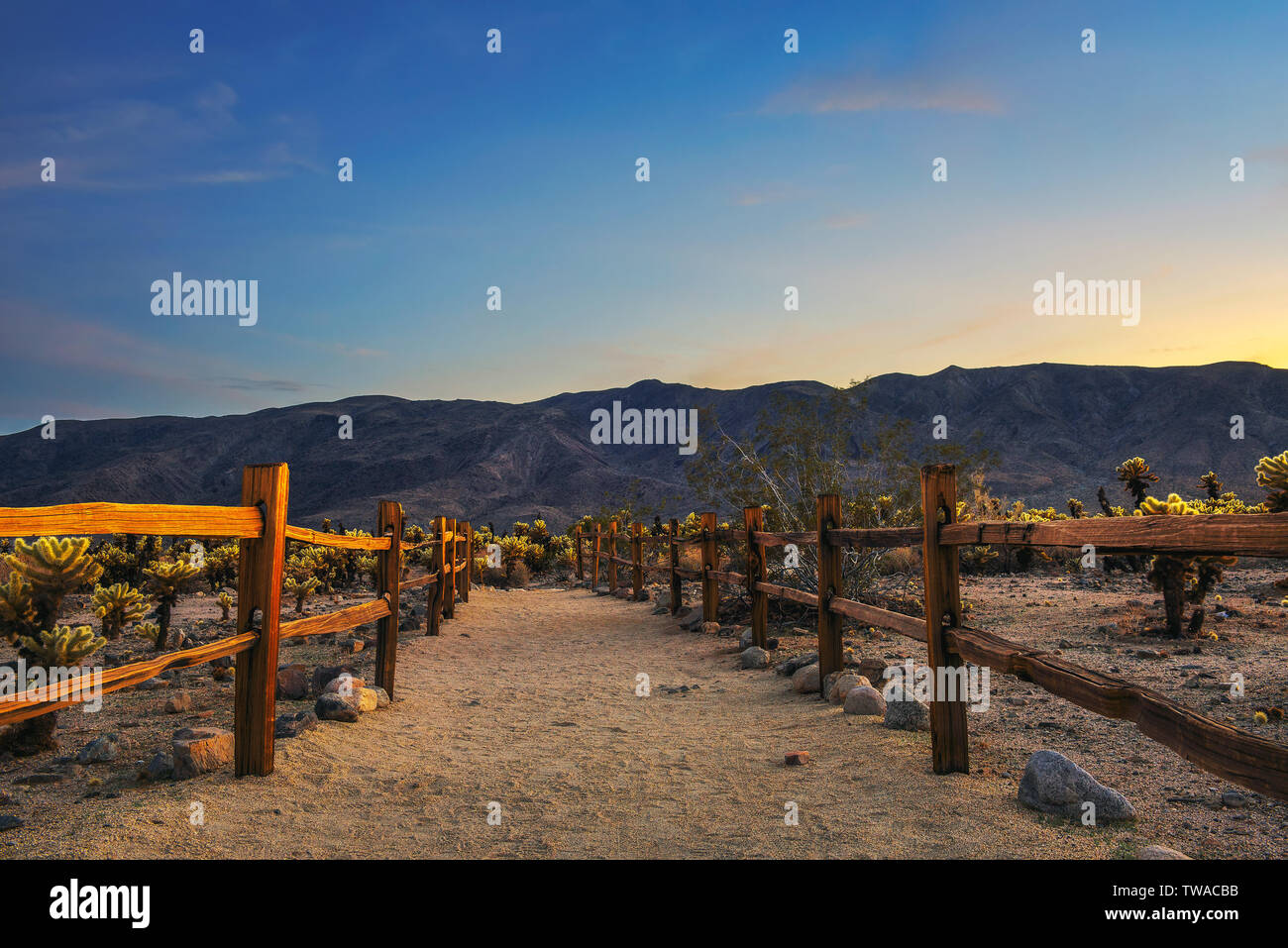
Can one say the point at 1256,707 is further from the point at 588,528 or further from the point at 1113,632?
the point at 588,528

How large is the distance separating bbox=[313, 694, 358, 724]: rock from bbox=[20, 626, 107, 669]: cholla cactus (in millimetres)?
1544

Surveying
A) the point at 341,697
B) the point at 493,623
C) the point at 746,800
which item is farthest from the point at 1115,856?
the point at 493,623

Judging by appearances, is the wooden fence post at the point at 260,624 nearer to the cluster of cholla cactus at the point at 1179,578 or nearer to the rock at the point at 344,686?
the rock at the point at 344,686

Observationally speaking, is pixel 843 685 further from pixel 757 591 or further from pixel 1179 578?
pixel 1179 578

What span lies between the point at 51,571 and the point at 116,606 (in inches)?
128

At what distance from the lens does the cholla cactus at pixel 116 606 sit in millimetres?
8344

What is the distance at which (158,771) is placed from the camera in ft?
13.7

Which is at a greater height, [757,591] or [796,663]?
[757,591]

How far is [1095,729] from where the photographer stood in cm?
512

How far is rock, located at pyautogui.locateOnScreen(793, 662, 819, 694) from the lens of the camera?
6.62 m

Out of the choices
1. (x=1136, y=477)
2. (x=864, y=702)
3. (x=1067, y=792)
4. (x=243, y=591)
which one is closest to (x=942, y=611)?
(x=1067, y=792)

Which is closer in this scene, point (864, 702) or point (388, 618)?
point (864, 702)

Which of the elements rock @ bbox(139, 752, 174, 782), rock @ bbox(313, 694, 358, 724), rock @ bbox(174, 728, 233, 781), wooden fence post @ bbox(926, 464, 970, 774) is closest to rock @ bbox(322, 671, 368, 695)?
rock @ bbox(313, 694, 358, 724)
